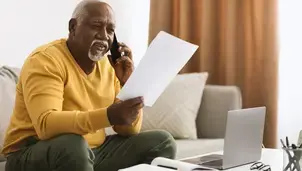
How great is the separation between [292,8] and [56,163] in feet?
6.21

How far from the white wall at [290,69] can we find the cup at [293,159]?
4.78ft

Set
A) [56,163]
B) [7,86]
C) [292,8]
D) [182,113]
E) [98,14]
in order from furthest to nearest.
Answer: [292,8], [182,113], [7,86], [98,14], [56,163]

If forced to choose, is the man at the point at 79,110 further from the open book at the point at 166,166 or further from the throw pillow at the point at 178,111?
the throw pillow at the point at 178,111

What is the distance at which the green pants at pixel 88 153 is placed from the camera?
1.43 meters

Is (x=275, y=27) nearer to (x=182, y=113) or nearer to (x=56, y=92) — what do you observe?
(x=182, y=113)

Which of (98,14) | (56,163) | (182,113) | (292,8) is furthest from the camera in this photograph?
(292,8)

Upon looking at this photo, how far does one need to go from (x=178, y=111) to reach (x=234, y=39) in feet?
2.16

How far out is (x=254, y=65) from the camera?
2910mm

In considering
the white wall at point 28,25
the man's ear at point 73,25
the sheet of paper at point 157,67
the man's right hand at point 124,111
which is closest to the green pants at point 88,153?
the man's right hand at point 124,111

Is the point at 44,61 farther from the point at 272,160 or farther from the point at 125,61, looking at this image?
the point at 272,160

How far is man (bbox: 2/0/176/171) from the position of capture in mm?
1471

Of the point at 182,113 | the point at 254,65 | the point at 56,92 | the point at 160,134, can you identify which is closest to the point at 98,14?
the point at 56,92

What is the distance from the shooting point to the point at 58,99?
1.53 meters

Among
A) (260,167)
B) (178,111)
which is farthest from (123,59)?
(178,111)
